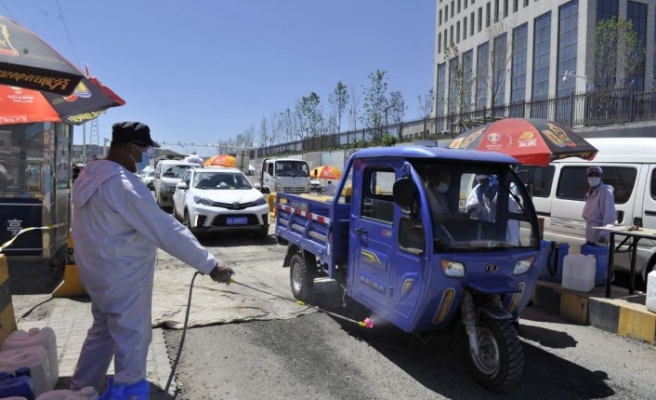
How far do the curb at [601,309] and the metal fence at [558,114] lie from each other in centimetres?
595

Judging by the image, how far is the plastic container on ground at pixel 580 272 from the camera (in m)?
6.19

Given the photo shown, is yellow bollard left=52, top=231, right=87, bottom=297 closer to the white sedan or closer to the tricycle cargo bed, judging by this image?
the tricycle cargo bed

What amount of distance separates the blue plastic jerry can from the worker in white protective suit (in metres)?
0.29

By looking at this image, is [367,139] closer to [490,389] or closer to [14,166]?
[14,166]

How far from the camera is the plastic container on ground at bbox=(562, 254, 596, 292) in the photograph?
619cm

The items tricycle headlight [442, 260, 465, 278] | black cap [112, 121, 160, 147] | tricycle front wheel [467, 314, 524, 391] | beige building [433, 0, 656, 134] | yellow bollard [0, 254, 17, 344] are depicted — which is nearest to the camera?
black cap [112, 121, 160, 147]

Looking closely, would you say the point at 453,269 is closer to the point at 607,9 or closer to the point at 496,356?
the point at 496,356

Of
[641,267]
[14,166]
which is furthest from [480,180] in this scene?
[14,166]

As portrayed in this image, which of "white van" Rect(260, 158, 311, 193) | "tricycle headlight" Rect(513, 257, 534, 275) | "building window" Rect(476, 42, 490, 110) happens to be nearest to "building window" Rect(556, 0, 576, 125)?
"building window" Rect(476, 42, 490, 110)

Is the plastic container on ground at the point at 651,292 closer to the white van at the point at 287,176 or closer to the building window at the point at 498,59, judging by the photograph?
the white van at the point at 287,176

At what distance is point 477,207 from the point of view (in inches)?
188

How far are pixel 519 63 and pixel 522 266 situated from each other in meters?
49.6

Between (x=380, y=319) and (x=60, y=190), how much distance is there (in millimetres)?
5984

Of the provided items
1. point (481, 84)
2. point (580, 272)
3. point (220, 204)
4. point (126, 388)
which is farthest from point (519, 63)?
point (126, 388)
